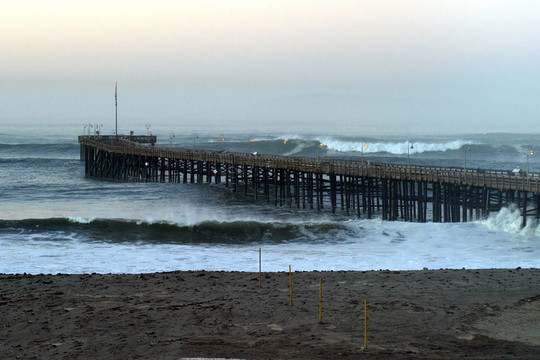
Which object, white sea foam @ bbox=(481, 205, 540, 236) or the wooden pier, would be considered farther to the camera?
the wooden pier

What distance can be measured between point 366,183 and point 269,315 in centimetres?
4440

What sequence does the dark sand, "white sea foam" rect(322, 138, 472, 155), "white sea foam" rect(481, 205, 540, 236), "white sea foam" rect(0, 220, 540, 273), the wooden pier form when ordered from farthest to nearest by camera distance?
"white sea foam" rect(322, 138, 472, 155)
the wooden pier
"white sea foam" rect(481, 205, 540, 236)
"white sea foam" rect(0, 220, 540, 273)
the dark sand

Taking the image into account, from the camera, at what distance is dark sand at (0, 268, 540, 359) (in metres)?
17.5

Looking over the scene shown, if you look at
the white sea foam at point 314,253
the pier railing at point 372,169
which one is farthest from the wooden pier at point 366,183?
the white sea foam at point 314,253

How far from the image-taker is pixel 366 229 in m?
44.1

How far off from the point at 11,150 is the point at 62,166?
1646 inches

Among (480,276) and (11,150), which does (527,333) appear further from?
(11,150)

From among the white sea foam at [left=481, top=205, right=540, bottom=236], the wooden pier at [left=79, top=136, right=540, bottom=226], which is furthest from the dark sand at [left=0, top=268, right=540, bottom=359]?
the wooden pier at [left=79, top=136, right=540, bottom=226]

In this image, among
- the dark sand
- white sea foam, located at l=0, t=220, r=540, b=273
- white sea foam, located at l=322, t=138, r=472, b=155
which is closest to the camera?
the dark sand

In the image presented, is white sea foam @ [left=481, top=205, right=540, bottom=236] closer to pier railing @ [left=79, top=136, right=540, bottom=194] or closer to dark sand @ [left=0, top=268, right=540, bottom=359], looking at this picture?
pier railing @ [left=79, top=136, right=540, bottom=194]

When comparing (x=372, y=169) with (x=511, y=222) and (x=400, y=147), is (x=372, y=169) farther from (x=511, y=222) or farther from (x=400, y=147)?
(x=400, y=147)

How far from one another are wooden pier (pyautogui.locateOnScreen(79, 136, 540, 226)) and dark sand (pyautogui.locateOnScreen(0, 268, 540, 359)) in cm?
1815

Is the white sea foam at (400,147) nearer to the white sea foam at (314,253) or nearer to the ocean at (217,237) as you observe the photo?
the ocean at (217,237)

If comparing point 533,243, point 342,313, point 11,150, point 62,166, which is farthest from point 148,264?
point 11,150
